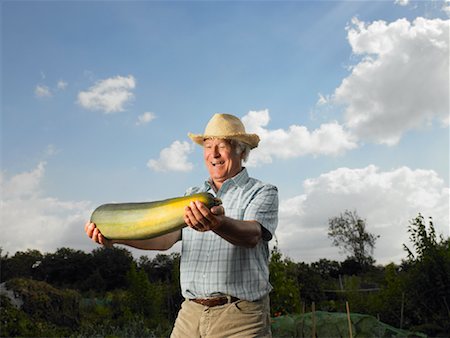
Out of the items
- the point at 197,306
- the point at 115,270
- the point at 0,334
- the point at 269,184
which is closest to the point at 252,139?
the point at 269,184

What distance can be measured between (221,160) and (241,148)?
178 millimetres

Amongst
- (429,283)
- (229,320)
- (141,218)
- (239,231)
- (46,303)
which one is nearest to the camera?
(239,231)

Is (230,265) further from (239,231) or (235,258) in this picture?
(239,231)

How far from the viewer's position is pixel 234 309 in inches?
123

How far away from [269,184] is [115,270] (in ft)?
71.1

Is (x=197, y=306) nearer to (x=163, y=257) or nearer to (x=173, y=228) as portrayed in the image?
(x=173, y=228)

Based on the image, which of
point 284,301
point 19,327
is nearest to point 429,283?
point 284,301

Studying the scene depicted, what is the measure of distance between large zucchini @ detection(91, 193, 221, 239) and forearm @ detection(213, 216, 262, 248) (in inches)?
4.8

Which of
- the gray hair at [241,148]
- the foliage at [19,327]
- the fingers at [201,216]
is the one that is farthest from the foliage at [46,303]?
the fingers at [201,216]

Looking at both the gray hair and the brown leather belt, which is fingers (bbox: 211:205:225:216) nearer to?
the brown leather belt

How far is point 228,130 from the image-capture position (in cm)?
353

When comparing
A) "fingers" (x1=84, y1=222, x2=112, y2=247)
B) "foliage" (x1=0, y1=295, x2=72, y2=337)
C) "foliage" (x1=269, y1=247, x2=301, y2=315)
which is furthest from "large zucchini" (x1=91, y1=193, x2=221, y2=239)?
"foliage" (x1=269, y1=247, x2=301, y2=315)

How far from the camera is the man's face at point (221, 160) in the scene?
3.48 metres

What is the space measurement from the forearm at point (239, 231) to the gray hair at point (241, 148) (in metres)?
0.70
